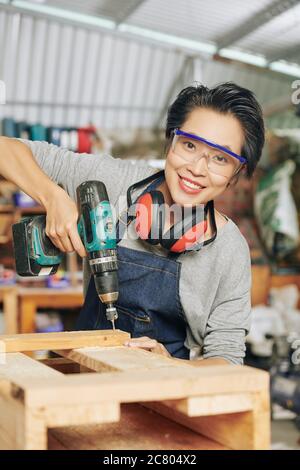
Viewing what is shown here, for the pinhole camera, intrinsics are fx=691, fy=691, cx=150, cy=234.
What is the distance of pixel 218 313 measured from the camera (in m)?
2.24

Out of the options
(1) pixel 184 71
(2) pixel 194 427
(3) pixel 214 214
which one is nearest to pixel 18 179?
(3) pixel 214 214

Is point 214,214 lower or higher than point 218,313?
higher

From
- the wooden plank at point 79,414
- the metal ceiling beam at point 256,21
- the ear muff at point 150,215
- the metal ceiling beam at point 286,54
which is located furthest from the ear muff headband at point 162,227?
the metal ceiling beam at point 286,54

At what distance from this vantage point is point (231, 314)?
2.24 m

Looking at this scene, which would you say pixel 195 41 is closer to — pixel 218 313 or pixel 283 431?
pixel 283 431

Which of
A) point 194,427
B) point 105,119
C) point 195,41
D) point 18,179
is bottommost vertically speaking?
point 194,427

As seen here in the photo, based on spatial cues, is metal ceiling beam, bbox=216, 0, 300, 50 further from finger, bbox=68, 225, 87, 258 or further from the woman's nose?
finger, bbox=68, 225, 87, 258

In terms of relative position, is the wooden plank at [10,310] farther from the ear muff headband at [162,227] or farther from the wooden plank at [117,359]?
the wooden plank at [117,359]

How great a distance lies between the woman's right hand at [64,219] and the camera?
2.13 metres

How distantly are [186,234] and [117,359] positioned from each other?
740 mm

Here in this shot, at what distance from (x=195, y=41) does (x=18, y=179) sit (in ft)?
20.7

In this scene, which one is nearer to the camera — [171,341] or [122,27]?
[171,341]

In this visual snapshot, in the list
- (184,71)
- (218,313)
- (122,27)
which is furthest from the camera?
(184,71)

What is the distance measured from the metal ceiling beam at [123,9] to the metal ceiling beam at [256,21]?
111 centimetres
